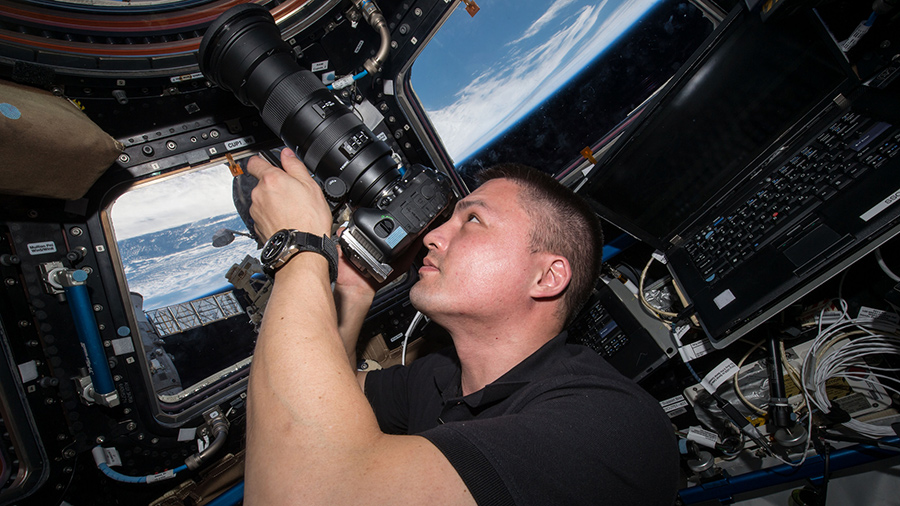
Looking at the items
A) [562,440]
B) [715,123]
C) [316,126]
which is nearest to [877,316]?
[715,123]

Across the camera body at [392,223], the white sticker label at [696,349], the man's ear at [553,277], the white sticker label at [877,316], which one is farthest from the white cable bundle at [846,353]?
the camera body at [392,223]

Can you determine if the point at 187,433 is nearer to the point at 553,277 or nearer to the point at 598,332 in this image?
Result: the point at 553,277

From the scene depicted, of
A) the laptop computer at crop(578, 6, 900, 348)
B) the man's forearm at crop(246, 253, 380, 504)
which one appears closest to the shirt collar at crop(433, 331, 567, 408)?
the man's forearm at crop(246, 253, 380, 504)

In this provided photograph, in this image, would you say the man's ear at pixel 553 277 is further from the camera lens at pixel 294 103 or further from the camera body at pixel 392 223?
the camera lens at pixel 294 103

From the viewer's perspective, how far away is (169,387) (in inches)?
78.7

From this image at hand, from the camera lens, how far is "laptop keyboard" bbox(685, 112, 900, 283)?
147cm

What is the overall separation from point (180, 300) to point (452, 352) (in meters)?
1.64

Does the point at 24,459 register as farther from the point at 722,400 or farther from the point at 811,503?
the point at 811,503

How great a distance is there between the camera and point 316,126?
5.45 ft

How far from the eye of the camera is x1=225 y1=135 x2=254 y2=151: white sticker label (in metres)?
2.10

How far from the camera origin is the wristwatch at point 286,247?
1085 millimetres

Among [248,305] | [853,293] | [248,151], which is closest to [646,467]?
[853,293]

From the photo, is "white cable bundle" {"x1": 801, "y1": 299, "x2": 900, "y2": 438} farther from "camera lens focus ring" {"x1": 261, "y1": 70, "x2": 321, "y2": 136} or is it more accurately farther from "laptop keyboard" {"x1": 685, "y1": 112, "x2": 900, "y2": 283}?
"camera lens focus ring" {"x1": 261, "y1": 70, "x2": 321, "y2": 136}

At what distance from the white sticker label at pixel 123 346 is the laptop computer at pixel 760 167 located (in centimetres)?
240
